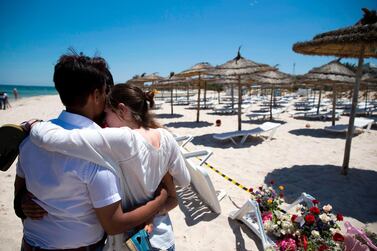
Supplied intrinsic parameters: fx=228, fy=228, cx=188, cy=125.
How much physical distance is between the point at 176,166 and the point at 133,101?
39cm

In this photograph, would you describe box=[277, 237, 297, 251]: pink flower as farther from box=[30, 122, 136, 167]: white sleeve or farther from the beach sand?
box=[30, 122, 136, 167]: white sleeve

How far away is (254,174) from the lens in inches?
180

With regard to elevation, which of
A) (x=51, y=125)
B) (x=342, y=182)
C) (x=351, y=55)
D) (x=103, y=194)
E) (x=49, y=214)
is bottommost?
(x=342, y=182)

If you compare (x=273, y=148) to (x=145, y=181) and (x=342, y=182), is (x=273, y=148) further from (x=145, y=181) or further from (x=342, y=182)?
(x=145, y=181)

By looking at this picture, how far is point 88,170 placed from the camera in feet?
2.59

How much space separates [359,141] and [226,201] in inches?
251

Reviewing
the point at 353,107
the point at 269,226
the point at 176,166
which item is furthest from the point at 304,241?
the point at 353,107

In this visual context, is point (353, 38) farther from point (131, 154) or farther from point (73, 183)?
point (73, 183)

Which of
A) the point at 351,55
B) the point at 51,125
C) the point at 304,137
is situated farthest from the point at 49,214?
the point at 304,137

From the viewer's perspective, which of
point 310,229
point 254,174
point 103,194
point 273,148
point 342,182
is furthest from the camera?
point 273,148

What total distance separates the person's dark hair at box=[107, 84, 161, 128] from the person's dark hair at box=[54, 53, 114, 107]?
0.63ft

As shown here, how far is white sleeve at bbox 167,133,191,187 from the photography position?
1.13 m

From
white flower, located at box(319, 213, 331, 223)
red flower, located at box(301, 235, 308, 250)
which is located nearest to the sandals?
red flower, located at box(301, 235, 308, 250)

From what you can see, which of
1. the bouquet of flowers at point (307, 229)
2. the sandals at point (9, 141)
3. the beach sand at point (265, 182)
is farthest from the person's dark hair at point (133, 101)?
the bouquet of flowers at point (307, 229)
